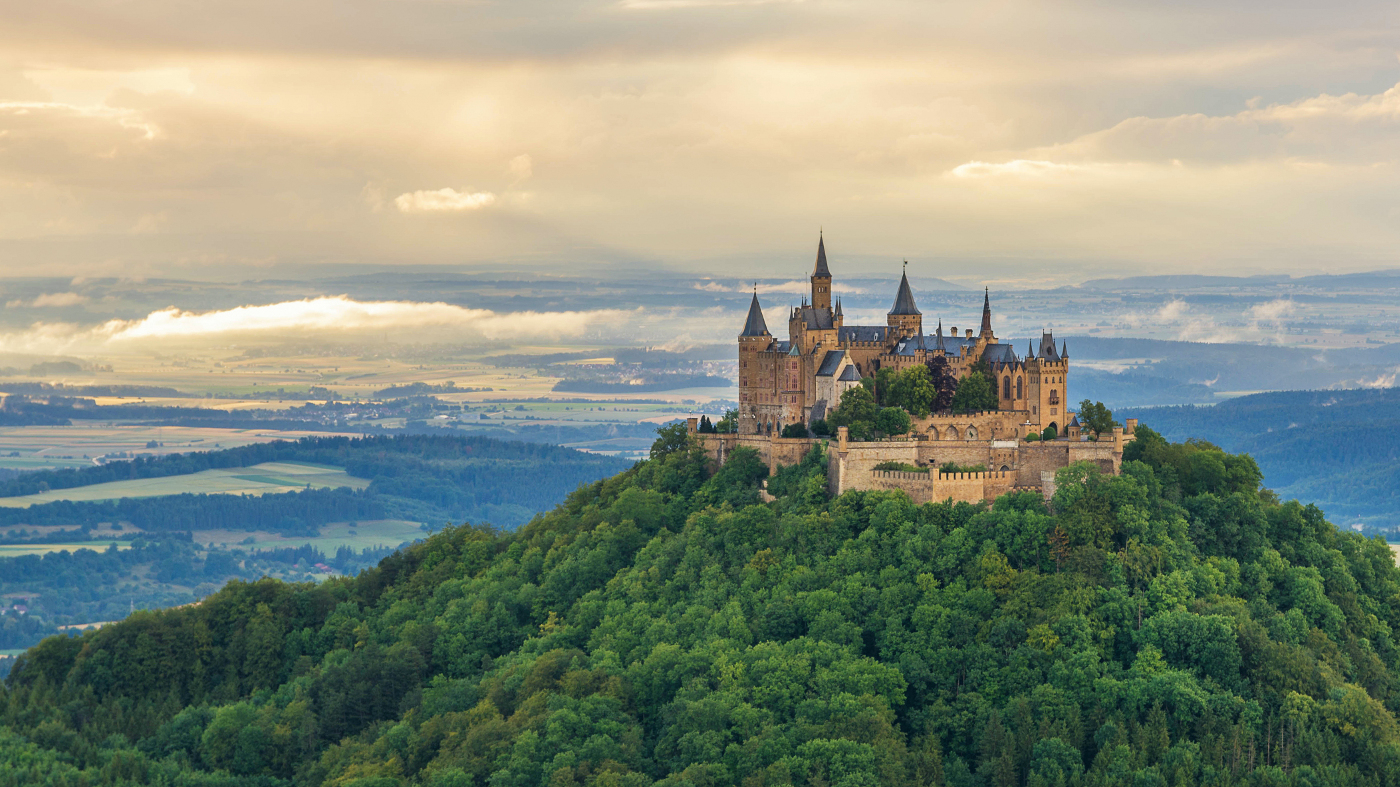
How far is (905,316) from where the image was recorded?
107 meters

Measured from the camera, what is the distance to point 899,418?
96.7m

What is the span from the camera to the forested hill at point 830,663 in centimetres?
7700

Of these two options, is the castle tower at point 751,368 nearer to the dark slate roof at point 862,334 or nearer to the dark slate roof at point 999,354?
the dark slate roof at point 862,334

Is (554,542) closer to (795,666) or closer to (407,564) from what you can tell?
(407,564)

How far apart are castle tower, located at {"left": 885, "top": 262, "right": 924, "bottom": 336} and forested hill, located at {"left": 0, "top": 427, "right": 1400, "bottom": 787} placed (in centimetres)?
1292

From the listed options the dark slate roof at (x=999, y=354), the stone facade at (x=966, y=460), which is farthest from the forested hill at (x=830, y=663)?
the dark slate roof at (x=999, y=354)

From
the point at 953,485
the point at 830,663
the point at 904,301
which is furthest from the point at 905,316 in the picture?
the point at 830,663

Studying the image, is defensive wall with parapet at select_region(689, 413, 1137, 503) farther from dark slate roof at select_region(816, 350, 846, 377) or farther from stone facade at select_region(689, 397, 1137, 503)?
dark slate roof at select_region(816, 350, 846, 377)

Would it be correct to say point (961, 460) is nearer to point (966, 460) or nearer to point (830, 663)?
point (966, 460)

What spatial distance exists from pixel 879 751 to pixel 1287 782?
18710 mm

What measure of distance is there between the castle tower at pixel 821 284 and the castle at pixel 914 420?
0.07 metres

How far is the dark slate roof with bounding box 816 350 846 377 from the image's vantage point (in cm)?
10356

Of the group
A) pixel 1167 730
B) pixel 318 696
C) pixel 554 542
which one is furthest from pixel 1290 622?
pixel 318 696

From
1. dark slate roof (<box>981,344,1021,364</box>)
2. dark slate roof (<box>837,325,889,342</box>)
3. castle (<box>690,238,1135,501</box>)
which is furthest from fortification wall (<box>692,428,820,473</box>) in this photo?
dark slate roof (<box>981,344,1021,364</box>)
